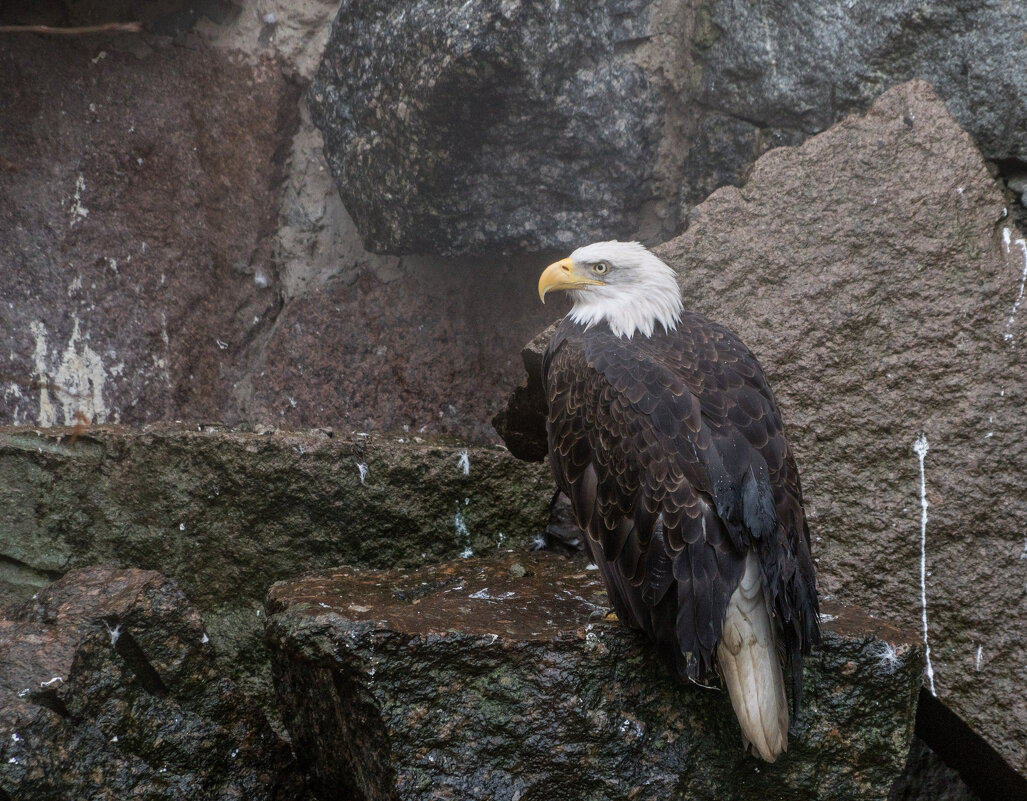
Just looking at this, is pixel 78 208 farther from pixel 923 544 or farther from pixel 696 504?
pixel 923 544

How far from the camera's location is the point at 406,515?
3566 mm

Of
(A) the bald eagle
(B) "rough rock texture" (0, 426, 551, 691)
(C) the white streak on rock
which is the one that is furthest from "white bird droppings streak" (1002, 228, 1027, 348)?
(C) the white streak on rock

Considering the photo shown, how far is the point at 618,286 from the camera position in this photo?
11.8 feet

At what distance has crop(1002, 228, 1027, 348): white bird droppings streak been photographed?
345cm

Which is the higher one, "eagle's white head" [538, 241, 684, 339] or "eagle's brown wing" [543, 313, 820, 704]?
"eagle's white head" [538, 241, 684, 339]

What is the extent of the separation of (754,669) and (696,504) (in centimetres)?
44

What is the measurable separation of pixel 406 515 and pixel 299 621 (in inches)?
37.5

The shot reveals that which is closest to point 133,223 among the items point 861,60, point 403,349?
point 403,349

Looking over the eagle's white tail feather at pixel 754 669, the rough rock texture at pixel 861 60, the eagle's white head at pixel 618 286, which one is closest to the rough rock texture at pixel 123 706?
the eagle's white tail feather at pixel 754 669

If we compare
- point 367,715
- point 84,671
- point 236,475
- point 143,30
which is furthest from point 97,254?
point 367,715

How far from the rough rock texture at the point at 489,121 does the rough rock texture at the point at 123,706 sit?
1985 millimetres

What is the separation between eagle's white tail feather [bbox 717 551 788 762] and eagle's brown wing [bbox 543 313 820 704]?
1.8 inches

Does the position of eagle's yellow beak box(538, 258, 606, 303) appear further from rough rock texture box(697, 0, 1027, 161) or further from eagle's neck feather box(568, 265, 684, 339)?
rough rock texture box(697, 0, 1027, 161)

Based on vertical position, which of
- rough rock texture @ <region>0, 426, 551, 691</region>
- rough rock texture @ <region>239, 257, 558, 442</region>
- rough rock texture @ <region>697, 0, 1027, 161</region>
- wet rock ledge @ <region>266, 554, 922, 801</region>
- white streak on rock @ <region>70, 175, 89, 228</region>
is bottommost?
wet rock ledge @ <region>266, 554, 922, 801</region>
